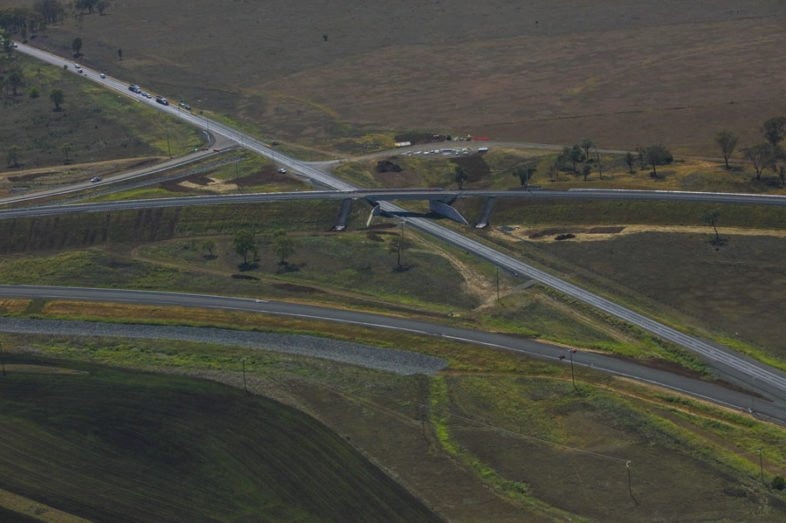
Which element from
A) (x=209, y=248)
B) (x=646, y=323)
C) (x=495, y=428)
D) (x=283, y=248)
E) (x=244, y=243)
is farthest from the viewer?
(x=209, y=248)

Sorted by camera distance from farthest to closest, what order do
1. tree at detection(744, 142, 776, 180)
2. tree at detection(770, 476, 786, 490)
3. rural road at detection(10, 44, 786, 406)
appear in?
tree at detection(744, 142, 776, 180), rural road at detection(10, 44, 786, 406), tree at detection(770, 476, 786, 490)

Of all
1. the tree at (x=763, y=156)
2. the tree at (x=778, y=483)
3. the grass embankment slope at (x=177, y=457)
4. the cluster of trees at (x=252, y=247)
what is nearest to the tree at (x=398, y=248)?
the cluster of trees at (x=252, y=247)

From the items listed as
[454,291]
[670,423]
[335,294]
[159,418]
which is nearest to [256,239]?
[335,294]

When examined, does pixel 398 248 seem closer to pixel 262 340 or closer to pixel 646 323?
pixel 262 340

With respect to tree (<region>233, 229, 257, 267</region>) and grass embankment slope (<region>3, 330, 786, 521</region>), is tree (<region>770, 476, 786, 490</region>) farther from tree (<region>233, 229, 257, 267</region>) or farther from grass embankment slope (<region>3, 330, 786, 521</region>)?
→ tree (<region>233, 229, 257, 267</region>)

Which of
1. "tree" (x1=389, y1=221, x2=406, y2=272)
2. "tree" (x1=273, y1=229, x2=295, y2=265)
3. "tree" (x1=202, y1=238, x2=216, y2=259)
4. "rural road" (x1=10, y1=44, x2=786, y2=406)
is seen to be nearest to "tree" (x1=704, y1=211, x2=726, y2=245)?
"rural road" (x1=10, y1=44, x2=786, y2=406)

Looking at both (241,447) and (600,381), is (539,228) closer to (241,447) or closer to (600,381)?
(600,381)

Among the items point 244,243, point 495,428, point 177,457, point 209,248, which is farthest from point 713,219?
point 177,457
